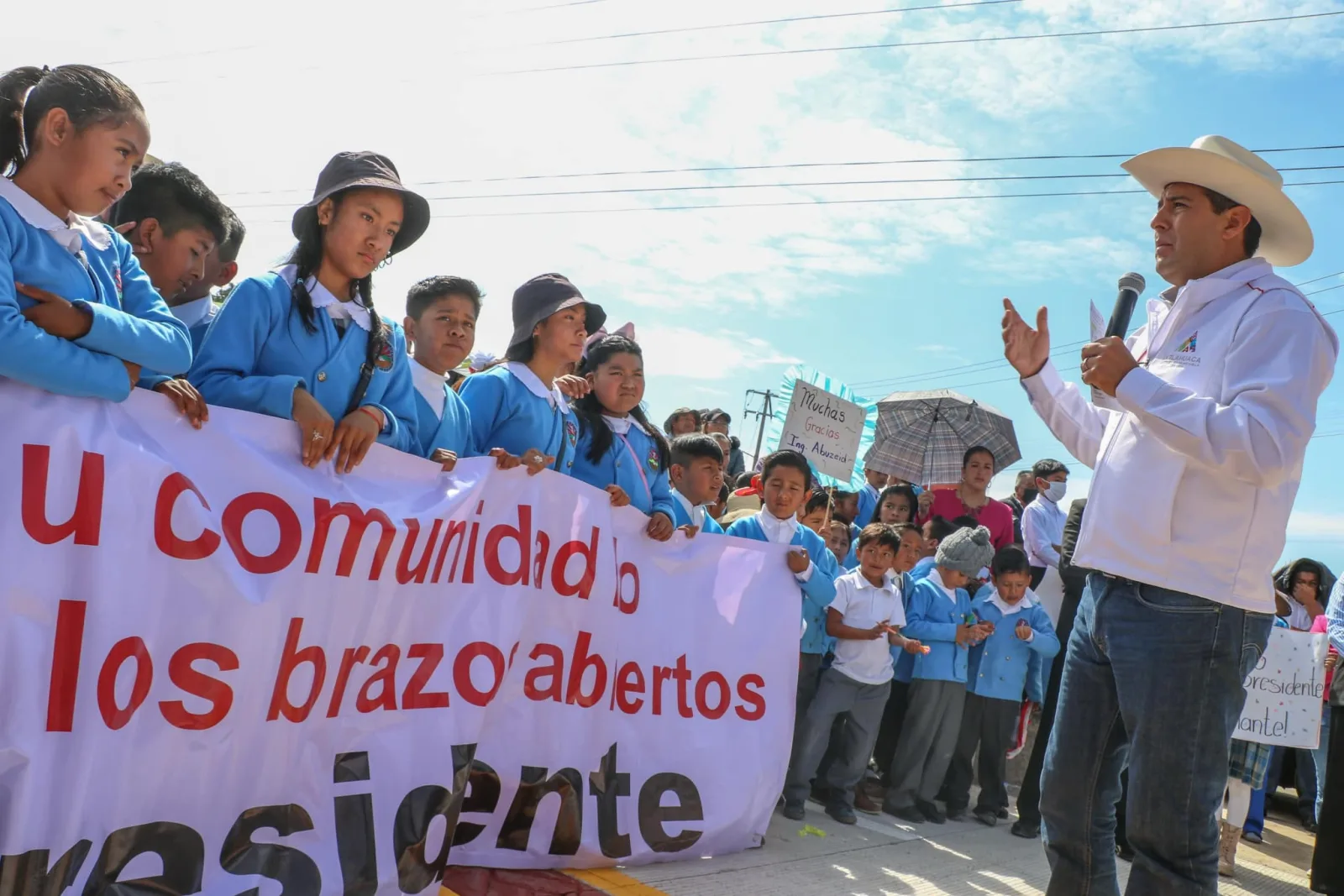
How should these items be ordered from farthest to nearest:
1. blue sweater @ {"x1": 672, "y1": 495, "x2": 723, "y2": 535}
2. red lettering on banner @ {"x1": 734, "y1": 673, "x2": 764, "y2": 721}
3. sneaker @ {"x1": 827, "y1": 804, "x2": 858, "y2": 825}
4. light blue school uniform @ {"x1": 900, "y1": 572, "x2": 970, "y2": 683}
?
light blue school uniform @ {"x1": 900, "y1": 572, "x2": 970, "y2": 683} < sneaker @ {"x1": 827, "y1": 804, "x2": 858, "y2": 825} < blue sweater @ {"x1": 672, "y1": 495, "x2": 723, "y2": 535} < red lettering on banner @ {"x1": 734, "y1": 673, "x2": 764, "y2": 721}

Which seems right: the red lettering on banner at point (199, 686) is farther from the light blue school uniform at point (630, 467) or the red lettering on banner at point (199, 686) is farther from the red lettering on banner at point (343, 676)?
the light blue school uniform at point (630, 467)

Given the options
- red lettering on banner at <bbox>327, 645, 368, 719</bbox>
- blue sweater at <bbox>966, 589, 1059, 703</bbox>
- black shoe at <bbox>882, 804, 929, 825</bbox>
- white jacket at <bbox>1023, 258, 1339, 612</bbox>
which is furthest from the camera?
blue sweater at <bbox>966, 589, 1059, 703</bbox>

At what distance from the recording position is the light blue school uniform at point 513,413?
4324mm

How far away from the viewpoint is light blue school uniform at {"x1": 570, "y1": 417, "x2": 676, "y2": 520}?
4.75m

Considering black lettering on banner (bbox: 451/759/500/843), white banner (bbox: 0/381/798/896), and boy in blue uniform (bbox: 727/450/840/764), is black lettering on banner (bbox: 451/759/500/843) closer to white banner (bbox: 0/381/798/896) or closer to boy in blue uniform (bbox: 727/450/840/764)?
white banner (bbox: 0/381/798/896)

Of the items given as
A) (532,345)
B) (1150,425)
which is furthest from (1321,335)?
(532,345)

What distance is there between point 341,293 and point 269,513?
850 millimetres

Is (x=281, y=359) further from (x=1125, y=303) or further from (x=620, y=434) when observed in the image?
(x=1125, y=303)

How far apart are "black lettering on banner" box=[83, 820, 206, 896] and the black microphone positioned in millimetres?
2962

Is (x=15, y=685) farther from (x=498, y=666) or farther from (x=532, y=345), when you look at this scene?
(x=532, y=345)

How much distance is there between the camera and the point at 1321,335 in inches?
111

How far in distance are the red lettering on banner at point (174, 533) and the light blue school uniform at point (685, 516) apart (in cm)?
238

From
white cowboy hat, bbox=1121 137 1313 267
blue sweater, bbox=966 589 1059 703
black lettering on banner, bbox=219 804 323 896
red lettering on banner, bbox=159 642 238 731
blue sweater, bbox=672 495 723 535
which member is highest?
white cowboy hat, bbox=1121 137 1313 267

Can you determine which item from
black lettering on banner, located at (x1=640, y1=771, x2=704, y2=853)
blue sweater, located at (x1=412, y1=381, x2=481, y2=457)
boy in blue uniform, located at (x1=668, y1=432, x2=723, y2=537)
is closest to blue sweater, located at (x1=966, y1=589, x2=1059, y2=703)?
boy in blue uniform, located at (x1=668, y1=432, x2=723, y2=537)
